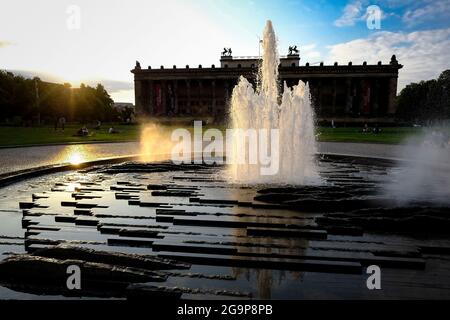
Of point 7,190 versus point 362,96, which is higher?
point 362,96

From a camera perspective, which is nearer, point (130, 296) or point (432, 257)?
point (130, 296)

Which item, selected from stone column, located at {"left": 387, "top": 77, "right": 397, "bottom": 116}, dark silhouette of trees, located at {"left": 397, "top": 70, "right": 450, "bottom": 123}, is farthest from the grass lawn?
stone column, located at {"left": 387, "top": 77, "right": 397, "bottom": 116}

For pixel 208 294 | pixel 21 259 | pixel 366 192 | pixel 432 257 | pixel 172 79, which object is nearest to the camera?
pixel 208 294

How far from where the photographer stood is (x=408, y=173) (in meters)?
13.7

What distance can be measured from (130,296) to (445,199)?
8.26 metres

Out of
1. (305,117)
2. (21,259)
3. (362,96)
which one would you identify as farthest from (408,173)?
(362,96)

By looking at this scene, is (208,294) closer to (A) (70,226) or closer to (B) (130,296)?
(B) (130,296)

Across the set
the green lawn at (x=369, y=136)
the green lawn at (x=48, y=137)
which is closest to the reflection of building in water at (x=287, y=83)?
the green lawn at (x=369, y=136)

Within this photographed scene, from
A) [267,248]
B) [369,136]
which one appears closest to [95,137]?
[369,136]

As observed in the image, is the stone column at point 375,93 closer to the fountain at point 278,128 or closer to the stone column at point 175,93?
the stone column at point 175,93

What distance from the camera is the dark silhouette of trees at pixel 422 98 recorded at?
7056 centimetres
